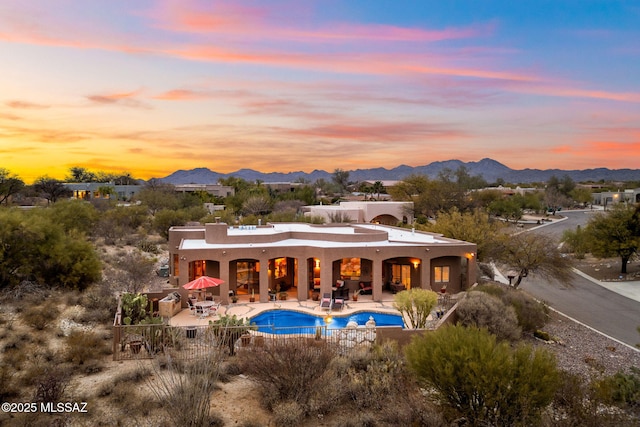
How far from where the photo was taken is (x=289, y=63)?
31.9 m

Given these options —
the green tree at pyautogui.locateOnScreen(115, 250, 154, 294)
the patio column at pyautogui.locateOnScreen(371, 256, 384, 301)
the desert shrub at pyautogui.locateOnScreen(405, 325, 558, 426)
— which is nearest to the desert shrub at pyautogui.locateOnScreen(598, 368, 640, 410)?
the desert shrub at pyautogui.locateOnScreen(405, 325, 558, 426)

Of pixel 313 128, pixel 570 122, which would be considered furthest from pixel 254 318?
pixel 570 122

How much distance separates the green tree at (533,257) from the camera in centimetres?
2402

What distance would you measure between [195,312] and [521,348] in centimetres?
1374

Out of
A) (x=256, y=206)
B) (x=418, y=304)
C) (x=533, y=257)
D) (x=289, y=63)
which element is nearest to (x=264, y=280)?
(x=418, y=304)

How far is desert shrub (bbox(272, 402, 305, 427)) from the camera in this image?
9.31 metres

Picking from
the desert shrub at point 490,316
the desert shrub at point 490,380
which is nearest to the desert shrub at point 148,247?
the desert shrub at point 490,316

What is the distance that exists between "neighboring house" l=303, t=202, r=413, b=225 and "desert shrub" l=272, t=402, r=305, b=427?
35.7 metres

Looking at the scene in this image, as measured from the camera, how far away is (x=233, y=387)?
438 inches

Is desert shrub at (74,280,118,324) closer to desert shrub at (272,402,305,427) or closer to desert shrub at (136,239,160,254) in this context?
desert shrub at (272,402,305,427)

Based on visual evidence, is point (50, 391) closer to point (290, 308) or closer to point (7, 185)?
point (290, 308)

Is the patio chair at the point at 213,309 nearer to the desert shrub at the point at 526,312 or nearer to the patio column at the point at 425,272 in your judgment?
the patio column at the point at 425,272

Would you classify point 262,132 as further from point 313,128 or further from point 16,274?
point 16,274

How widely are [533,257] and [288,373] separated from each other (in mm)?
18926
